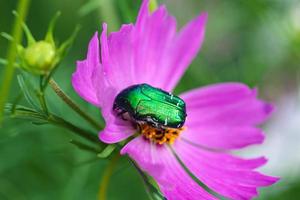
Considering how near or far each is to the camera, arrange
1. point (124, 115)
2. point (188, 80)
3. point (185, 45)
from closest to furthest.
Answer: point (124, 115) → point (185, 45) → point (188, 80)

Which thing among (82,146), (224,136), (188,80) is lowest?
(82,146)

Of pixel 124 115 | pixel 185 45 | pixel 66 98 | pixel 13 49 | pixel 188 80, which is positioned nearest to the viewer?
pixel 13 49

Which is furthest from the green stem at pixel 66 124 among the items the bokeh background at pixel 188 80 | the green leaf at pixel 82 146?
the bokeh background at pixel 188 80

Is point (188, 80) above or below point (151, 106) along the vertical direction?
above

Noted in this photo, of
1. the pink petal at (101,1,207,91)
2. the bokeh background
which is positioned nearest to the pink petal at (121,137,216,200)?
the pink petal at (101,1,207,91)

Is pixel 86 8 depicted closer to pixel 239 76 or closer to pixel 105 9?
pixel 105 9

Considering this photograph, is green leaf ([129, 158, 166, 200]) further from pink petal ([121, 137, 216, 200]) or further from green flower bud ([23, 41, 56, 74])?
green flower bud ([23, 41, 56, 74])

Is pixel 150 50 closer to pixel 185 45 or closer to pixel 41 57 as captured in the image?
pixel 185 45

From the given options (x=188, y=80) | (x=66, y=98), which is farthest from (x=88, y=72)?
(x=188, y=80)
